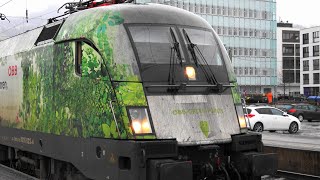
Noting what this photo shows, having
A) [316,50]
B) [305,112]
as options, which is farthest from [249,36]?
[305,112]

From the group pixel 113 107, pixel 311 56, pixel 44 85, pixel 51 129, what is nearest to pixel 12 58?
pixel 44 85

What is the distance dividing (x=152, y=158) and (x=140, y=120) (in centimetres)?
54

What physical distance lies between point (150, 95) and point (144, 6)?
1.65 metres

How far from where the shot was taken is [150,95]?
641cm

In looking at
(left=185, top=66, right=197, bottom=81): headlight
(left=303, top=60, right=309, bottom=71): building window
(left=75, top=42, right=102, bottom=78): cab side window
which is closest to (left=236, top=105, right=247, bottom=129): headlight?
(left=185, top=66, right=197, bottom=81): headlight

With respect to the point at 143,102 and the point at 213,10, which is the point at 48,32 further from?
the point at 213,10

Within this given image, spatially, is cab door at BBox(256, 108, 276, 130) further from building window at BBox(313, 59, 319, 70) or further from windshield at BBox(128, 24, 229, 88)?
building window at BBox(313, 59, 319, 70)

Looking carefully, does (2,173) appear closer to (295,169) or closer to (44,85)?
(44,85)

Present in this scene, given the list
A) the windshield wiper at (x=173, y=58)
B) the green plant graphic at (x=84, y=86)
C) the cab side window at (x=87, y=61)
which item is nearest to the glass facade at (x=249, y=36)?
the green plant graphic at (x=84, y=86)

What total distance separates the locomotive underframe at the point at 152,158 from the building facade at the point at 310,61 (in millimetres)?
83660

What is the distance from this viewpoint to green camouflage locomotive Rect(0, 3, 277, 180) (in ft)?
20.2

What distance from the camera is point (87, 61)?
6.88m

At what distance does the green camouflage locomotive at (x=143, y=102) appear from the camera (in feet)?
20.2

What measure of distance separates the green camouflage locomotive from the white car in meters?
17.1
